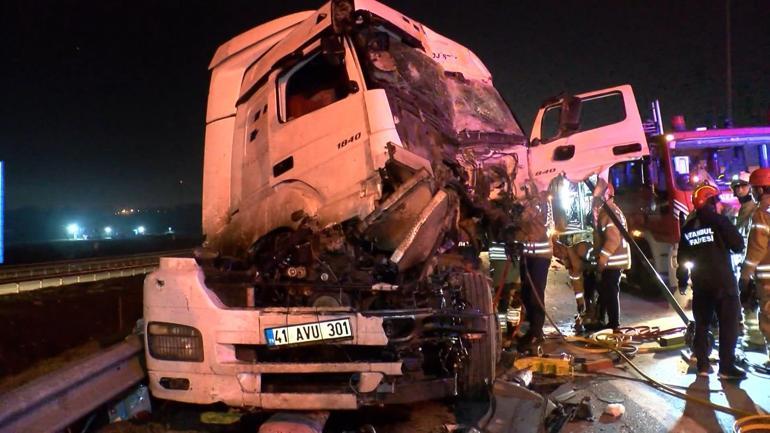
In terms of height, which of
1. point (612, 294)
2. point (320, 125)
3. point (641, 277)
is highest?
point (320, 125)

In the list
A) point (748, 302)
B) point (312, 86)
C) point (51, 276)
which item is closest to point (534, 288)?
point (748, 302)

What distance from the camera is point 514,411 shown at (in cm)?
354

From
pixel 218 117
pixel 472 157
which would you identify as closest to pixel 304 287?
pixel 472 157

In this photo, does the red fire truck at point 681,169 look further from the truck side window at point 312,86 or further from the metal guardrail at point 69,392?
the metal guardrail at point 69,392

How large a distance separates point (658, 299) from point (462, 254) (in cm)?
534

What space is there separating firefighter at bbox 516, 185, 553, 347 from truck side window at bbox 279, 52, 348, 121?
2.16 m

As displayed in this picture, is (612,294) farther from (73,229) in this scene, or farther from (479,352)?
(73,229)

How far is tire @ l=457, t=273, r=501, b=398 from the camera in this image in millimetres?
3881

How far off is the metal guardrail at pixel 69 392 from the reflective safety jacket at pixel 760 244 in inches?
198

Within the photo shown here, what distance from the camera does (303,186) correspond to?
13.2 feet

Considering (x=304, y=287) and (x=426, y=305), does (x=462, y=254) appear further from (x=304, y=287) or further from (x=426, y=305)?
(x=304, y=287)

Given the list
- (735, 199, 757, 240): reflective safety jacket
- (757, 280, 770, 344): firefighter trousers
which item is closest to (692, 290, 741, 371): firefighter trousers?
(757, 280, 770, 344): firefighter trousers

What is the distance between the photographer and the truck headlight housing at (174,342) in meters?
3.39

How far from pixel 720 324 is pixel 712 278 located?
0.37 m
